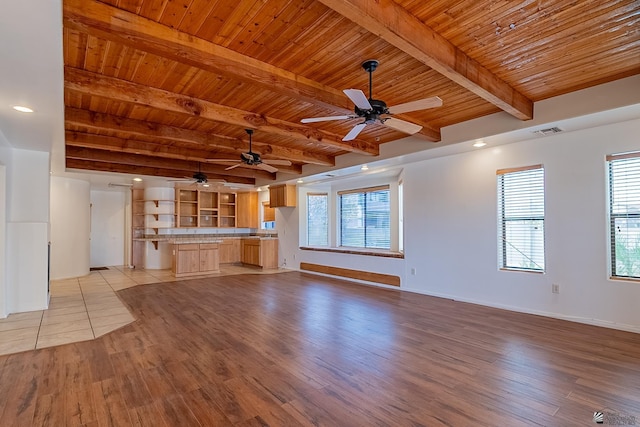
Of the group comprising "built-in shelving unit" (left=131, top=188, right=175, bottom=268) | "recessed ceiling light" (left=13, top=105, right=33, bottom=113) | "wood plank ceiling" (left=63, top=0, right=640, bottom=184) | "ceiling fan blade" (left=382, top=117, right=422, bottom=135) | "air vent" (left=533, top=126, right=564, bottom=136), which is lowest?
"built-in shelving unit" (left=131, top=188, right=175, bottom=268)

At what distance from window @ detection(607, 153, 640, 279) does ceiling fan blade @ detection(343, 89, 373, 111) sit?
128 inches

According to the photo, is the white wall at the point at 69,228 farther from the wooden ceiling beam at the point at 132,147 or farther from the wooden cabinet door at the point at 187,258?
the wooden ceiling beam at the point at 132,147

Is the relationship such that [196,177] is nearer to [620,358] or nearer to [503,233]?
[503,233]

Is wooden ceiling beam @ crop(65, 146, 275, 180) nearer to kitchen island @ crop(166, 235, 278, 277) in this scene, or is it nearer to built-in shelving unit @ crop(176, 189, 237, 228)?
kitchen island @ crop(166, 235, 278, 277)

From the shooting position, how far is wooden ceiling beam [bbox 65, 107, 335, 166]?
4219mm

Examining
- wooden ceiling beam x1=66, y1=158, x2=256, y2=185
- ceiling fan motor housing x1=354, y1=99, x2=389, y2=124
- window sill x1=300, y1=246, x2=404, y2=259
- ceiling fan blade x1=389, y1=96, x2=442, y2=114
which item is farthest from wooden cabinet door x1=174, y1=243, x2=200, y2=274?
ceiling fan blade x1=389, y1=96, x2=442, y2=114

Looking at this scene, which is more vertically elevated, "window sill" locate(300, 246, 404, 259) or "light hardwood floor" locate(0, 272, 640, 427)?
"window sill" locate(300, 246, 404, 259)

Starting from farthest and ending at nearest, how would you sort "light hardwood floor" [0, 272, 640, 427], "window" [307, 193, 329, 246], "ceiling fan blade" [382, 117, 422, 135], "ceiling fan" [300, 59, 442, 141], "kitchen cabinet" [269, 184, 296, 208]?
"window" [307, 193, 329, 246] < "kitchen cabinet" [269, 184, 296, 208] < "ceiling fan blade" [382, 117, 422, 135] < "ceiling fan" [300, 59, 442, 141] < "light hardwood floor" [0, 272, 640, 427]

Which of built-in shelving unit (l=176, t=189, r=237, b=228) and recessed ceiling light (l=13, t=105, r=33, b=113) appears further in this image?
built-in shelving unit (l=176, t=189, r=237, b=228)

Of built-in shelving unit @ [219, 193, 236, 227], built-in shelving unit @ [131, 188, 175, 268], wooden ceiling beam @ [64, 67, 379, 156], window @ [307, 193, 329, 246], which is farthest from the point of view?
built-in shelving unit @ [219, 193, 236, 227]

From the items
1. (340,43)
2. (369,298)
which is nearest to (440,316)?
(369,298)

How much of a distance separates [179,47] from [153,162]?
502 centimetres

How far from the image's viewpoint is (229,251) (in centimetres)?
1046

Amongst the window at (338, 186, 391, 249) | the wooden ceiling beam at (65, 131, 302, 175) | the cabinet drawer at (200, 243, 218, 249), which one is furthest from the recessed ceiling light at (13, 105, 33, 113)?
the window at (338, 186, 391, 249)
